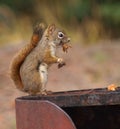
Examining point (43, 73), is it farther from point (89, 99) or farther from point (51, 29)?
point (89, 99)

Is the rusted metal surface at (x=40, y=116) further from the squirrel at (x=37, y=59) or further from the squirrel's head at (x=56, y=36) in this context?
the squirrel's head at (x=56, y=36)

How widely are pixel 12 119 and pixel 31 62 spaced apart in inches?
81.4

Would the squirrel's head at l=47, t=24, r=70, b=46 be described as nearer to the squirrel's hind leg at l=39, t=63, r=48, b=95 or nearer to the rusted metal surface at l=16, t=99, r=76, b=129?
the squirrel's hind leg at l=39, t=63, r=48, b=95

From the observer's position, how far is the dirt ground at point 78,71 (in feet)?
25.0

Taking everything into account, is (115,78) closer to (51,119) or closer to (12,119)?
(12,119)

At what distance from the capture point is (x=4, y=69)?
856 centimetres

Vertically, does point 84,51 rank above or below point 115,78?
above

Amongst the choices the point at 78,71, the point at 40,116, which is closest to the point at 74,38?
the point at 78,71

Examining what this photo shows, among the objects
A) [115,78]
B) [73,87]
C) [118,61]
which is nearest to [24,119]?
[73,87]

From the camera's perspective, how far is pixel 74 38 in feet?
39.4

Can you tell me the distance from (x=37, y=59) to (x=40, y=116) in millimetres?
787

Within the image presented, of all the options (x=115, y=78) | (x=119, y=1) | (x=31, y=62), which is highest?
(x=119, y=1)

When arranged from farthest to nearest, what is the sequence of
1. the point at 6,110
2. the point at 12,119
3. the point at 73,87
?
the point at 73,87, the point at 6,110, the point at 12,119

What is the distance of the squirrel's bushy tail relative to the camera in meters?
4.53
